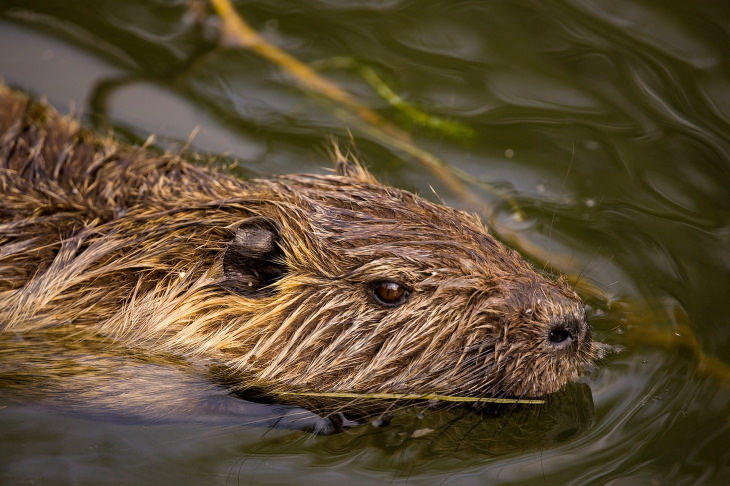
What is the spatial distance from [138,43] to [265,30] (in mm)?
857

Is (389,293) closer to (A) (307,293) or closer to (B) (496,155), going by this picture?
(A) (307,293)

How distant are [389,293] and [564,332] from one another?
690 mm

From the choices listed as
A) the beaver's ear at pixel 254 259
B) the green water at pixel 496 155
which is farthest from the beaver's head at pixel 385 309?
the green water at pixel 496 155

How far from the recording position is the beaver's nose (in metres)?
3.24

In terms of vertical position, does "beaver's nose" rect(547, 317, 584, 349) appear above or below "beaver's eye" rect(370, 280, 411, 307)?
below

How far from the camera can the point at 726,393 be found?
12.4 ft

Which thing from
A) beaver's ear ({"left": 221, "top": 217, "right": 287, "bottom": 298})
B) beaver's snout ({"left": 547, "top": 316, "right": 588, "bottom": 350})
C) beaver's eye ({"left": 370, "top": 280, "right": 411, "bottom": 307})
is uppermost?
beaver's ear ({"left": 221, "top": 217, "right": 287, "bottom": 298})

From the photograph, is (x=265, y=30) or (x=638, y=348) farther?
(x=265, y=30)

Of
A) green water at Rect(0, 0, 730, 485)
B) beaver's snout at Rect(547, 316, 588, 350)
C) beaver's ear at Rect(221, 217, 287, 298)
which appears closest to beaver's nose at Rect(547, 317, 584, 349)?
beaver's snout at Rect(547, 316, 588, 350)

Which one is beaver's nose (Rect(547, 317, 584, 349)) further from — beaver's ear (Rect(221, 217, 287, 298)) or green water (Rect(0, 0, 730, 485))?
beaver's ear (Rect(221, 217, 287, 298))

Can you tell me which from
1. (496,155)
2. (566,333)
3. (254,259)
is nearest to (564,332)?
(566,333)

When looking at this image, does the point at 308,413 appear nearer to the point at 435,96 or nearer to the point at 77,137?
the point at 77,137

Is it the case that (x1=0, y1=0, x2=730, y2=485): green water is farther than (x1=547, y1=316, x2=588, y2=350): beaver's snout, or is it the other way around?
(x1=0, y1=0, x2=730, y2=485): green water

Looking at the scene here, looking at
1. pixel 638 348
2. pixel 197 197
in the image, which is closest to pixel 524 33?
pixel 638 348
